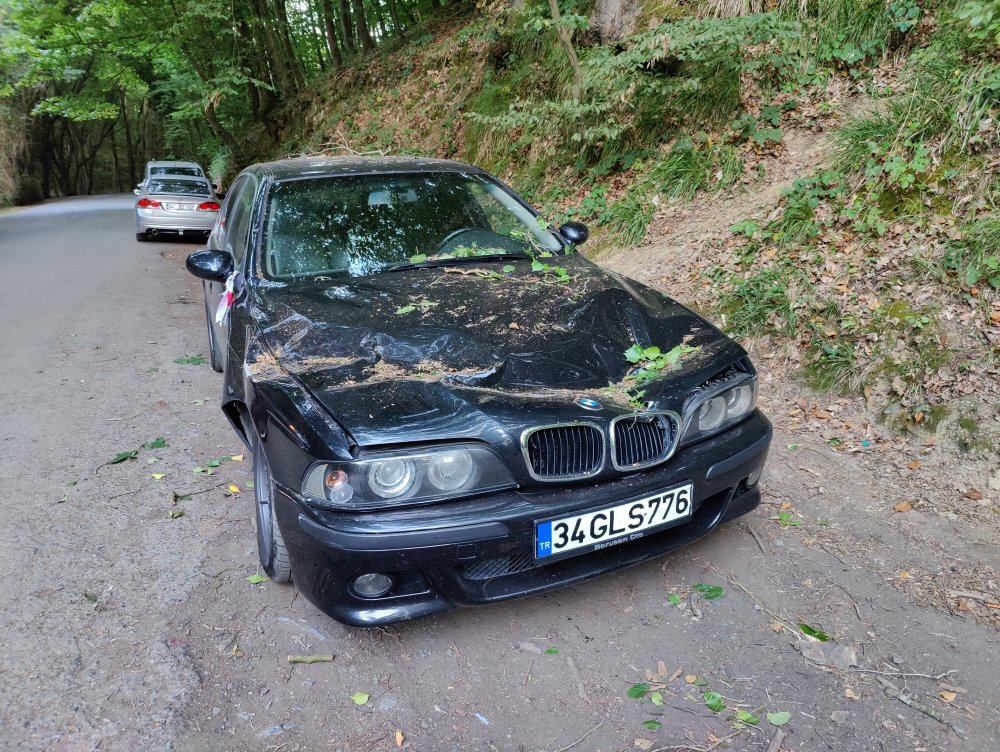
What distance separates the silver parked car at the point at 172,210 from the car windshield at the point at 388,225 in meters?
10.8

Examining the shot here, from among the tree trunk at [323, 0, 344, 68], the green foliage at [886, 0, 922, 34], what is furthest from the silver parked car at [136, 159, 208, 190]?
the green foliage at [886, 0, 922, 34]

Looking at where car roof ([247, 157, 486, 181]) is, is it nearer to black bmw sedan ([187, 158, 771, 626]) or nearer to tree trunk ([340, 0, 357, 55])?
black bmw sedan ([187, 158, 771, 626])

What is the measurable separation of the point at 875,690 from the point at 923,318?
2646 mm

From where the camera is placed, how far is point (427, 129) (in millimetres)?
13078

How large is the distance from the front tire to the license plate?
1.01 m

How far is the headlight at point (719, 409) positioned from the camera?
103 inches

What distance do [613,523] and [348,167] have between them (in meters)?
2.71

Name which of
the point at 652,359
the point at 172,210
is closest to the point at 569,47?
the point at 652,359

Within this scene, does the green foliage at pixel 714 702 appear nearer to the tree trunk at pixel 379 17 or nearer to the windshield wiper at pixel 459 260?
the windshield wiper at pixel 459 260

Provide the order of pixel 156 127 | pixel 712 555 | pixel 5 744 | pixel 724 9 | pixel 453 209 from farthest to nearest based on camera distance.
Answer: pixel 156 127
pixel 724 9
pixel 453 209
pixel 712 555
pixel 5 744

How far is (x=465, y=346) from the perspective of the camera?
9.01 ft

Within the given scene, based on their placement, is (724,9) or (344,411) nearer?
(344,411)

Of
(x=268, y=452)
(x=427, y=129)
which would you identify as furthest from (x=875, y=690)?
(x=427, y=129)

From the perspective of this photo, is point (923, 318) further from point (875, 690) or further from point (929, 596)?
point (875, 690)
